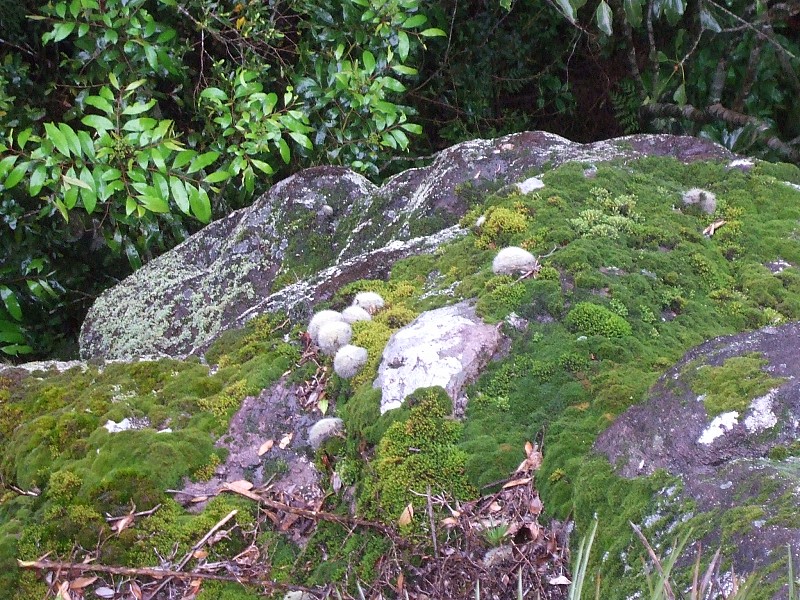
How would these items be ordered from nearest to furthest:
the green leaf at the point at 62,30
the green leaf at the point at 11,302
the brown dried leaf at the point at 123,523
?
1. the brown dried leaf at the point at 123,523
2. the green leaf at the point at 62,30
3. the green leaf at the point at 11,302

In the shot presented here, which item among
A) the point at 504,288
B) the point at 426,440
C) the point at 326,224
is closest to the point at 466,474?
the point at 426,440

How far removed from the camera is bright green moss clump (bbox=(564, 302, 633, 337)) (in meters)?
2.45

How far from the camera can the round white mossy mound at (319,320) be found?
2824mm

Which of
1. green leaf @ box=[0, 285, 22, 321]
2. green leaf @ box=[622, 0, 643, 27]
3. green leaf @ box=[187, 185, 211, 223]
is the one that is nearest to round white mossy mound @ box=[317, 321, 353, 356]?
green leaf @ box=[187, 185, 211, 223]

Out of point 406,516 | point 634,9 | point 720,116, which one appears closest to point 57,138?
point 406,516

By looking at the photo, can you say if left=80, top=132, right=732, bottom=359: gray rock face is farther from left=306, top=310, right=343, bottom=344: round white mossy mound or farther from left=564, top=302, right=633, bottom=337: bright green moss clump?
left=564, top=302, right=633, bottom=337: bright green moss clump

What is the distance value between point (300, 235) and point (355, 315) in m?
1.56

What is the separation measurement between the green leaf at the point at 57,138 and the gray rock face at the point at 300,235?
3.67 ft

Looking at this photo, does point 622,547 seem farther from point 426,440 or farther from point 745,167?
point 745,167

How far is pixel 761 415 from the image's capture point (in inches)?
69.0

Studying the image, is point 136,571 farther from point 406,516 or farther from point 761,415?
point 761,415

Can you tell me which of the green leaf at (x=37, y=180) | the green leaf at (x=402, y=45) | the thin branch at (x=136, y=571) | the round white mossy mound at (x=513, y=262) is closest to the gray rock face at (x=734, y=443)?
the round white mossy mound at (x=513, y=262)

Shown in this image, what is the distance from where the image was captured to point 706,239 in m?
3.01

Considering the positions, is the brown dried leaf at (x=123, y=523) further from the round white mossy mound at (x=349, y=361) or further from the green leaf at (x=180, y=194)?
the green leaf at (x=180, y=194)
